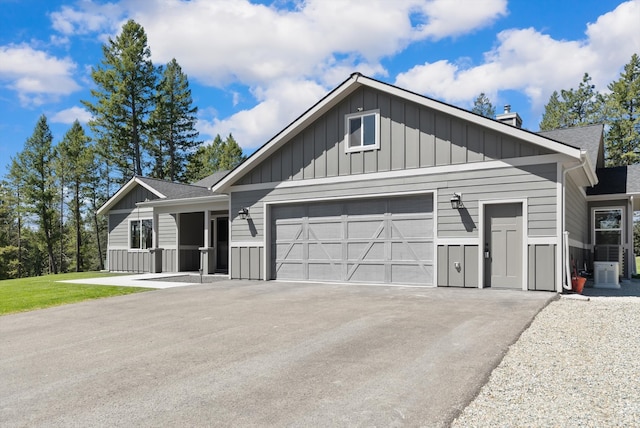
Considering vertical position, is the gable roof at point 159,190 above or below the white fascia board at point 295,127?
below

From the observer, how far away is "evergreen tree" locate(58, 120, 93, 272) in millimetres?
32656

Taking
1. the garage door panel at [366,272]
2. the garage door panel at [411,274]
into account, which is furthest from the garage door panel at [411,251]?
the garage door panel at [366,272]

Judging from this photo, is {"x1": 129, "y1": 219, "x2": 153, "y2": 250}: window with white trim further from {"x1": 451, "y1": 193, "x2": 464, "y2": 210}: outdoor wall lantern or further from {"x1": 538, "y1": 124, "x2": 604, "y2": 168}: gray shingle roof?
{"x1": 538, "y1": 124, "x2": 604, "y2": 168}: gray shingle roof

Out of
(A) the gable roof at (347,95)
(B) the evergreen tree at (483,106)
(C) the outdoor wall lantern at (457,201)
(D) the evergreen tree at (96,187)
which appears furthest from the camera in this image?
(B) the evergreen tree at (483,106)

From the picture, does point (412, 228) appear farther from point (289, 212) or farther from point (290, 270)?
point (290, 270)

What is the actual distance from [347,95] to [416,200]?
3.47 m

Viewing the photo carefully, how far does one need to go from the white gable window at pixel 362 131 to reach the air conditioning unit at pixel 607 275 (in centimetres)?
654

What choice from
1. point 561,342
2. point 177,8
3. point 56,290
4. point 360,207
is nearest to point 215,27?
point 177,8

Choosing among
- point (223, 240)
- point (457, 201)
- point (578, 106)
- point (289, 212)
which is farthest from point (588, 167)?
point (578, 106)

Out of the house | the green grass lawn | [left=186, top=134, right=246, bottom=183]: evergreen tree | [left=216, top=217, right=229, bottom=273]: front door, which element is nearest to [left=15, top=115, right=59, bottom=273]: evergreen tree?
[left=186, top=134, right=246, bottom=183]: evergreen tree

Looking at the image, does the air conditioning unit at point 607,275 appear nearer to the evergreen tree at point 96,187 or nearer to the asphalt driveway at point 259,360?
the asphalt driveway at point 259,360

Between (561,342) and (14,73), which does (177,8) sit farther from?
(14,73)

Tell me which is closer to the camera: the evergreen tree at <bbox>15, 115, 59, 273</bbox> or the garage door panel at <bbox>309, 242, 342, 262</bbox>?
the garage door panel at <bbox>309, 242, 342, 262</bbox>

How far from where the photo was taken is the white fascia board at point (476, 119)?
350 inches
